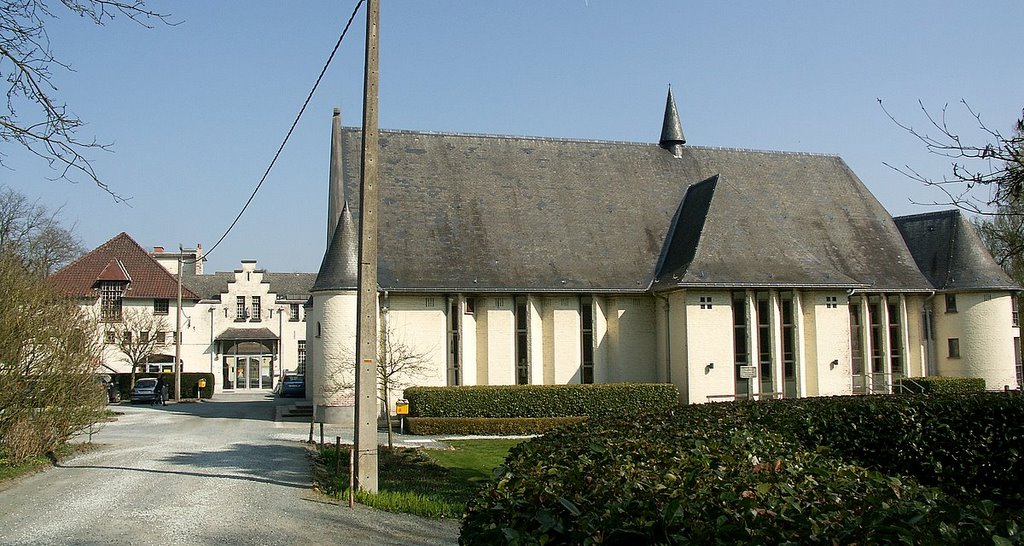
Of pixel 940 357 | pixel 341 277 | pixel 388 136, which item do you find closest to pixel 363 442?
pixel 341 277

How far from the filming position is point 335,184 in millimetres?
32219

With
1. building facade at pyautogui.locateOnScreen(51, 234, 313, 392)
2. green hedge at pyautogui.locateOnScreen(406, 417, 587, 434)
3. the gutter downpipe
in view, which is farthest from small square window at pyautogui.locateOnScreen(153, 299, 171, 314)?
the gutter downpipe

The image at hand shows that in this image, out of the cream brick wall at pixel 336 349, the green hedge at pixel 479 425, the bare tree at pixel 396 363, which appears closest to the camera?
the green hedge at pixel 479 425

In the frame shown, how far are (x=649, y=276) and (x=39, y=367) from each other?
1969cm

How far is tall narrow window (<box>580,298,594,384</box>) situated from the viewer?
2964cm

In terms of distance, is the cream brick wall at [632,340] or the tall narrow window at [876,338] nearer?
the cream brick wall at [632,340]

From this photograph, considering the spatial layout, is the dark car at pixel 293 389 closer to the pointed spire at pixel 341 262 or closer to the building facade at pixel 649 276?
the building facade at pixel 649 276

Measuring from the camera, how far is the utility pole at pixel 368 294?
12.7m

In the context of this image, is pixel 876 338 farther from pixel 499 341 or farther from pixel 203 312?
pixel 203 312

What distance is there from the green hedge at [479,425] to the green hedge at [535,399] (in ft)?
1.61

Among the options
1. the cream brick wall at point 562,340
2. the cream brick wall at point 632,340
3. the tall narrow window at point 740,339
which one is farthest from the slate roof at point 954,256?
the cream brick wall at point 562,340

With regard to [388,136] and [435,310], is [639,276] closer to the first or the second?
[435,310]

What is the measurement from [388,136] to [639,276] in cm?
1075

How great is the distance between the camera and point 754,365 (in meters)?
28.3
